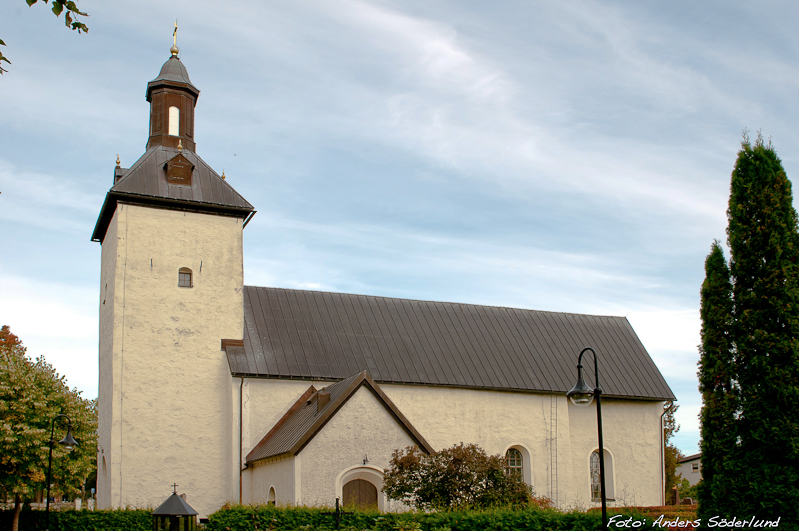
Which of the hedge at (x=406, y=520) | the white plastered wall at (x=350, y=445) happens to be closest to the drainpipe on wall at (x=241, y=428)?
the white plastered wall at (x=350, y=445)

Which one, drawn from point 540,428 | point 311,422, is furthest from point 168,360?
point 540,428

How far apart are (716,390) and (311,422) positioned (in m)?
9.73

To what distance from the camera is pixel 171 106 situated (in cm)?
2416

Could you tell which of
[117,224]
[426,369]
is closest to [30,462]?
[117,224]

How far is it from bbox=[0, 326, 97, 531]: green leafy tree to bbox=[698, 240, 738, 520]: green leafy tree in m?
21.5

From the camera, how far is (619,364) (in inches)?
1068

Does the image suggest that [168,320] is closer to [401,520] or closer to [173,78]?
[173,78]

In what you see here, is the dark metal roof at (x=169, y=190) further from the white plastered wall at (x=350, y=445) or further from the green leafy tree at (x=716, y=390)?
the green leafy tree at (x=716, y=390)

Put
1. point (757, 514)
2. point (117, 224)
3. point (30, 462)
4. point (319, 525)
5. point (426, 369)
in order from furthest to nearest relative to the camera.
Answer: point (30, 462)
point (426, 369)
point (117, 224)
point (319, 525)
point (757, 514)

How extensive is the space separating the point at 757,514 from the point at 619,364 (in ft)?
46.1

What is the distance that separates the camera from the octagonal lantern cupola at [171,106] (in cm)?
2398

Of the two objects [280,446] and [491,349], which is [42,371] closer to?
[280,446]

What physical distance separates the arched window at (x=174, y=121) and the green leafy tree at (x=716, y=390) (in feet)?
57.1

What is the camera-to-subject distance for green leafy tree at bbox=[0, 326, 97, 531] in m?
25.0
